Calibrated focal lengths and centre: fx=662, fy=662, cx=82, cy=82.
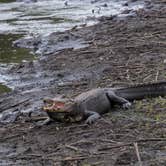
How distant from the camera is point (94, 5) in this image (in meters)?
27.0

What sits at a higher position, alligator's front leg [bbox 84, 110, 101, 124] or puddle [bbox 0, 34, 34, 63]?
alligator's front leg [bbox 84, 110, 101, 124]

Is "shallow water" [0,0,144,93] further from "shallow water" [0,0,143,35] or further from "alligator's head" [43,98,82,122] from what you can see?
"alligator's head" [43,98,82,122]

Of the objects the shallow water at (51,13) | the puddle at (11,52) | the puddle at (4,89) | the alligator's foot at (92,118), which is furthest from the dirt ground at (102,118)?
the shallow water at (51,13)

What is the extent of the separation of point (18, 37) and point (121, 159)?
42.1 ft

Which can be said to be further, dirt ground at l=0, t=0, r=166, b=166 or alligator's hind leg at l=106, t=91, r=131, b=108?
alligator's hind leg at l=106, t=91, r=131, b=108

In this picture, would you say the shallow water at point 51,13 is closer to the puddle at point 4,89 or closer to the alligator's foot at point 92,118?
the puddle at point 4,89

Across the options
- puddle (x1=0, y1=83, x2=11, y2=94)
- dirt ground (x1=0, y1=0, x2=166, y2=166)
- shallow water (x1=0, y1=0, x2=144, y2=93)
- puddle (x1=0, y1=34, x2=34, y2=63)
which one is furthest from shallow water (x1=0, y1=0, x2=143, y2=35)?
puddle (x1=0, y1=83, x2=11, y2=94)

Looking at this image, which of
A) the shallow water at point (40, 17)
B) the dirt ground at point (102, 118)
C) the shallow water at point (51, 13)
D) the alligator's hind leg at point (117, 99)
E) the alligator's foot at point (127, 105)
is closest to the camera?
the dirt ground at point (102, 118)

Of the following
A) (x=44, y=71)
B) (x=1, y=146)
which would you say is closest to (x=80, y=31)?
(x=44, y=71)

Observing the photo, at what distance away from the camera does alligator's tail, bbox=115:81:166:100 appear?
8.65 meters

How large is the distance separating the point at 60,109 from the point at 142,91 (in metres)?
1.36

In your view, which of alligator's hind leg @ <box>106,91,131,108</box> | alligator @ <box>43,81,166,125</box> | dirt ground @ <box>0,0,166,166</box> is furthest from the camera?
alligator's hind leg @ <box>106,91,131,108</box>

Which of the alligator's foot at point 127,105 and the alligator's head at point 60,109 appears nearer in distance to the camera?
the alligator's head at point 60,109

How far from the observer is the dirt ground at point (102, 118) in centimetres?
666
